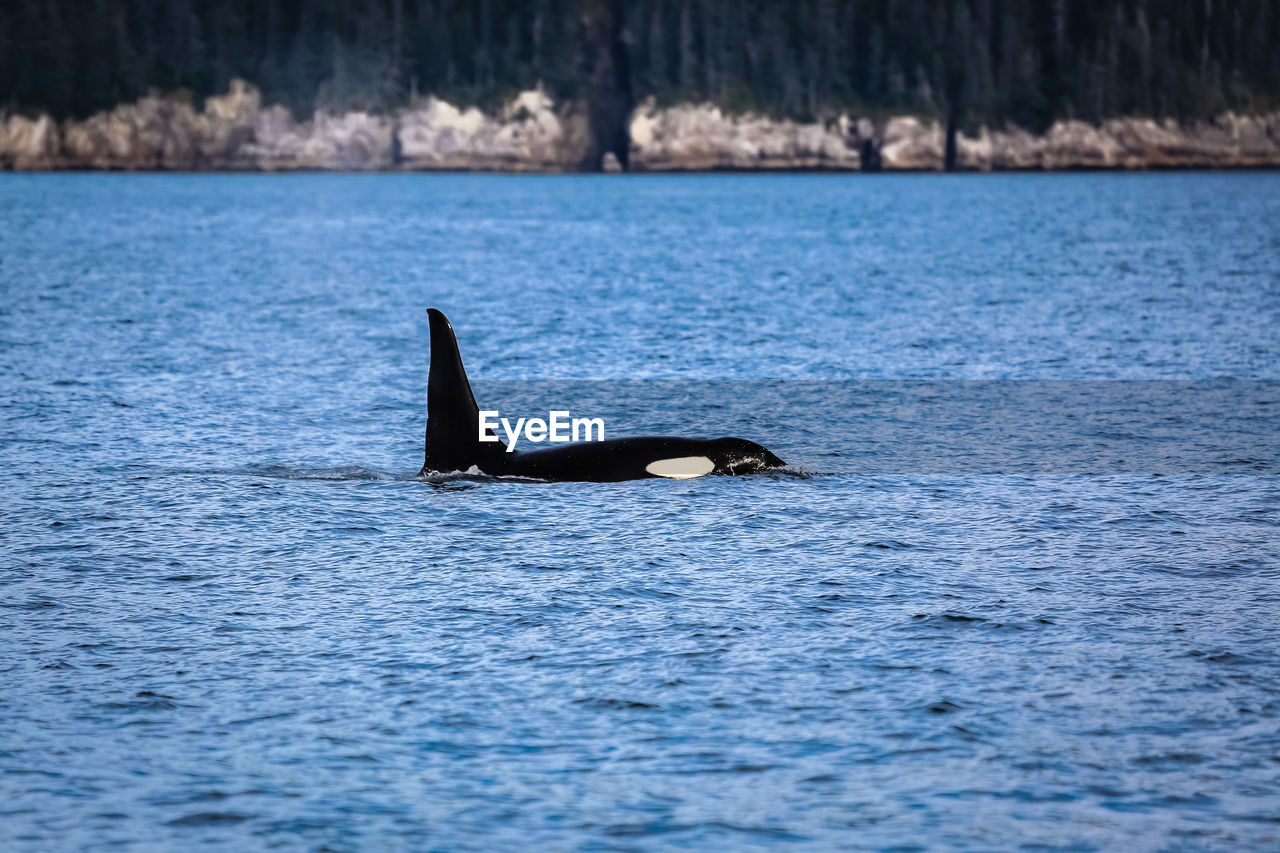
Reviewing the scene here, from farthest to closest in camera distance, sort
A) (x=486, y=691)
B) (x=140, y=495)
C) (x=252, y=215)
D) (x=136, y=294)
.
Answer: (x=252, y=215)
(x=136, y=294)
(x=140, y=495)
(x=486, y=691)

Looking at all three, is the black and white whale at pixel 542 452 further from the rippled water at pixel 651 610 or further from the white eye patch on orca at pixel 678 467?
the rippled water at pixel 651 610

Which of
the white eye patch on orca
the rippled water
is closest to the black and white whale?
the white eye patch on orca

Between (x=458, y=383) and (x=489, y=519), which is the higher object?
(x=458, y=383)

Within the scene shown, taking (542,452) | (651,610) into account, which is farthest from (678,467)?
(651,610)

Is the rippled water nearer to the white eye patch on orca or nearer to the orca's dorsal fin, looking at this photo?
the white eye patch on orca

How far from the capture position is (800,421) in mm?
27234

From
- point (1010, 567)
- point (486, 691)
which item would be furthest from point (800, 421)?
point (486, 691)

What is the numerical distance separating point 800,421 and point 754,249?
6681 centimetres

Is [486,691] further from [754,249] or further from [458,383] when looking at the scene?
[754,249]

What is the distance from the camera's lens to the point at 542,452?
69.9ft

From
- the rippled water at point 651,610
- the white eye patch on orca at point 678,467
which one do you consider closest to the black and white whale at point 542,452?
the white eye patch on orca at point 678,467

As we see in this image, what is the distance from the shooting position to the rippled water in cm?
1044

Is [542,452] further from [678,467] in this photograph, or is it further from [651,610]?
[651,610]

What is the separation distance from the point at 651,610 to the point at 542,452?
6.70 metres
